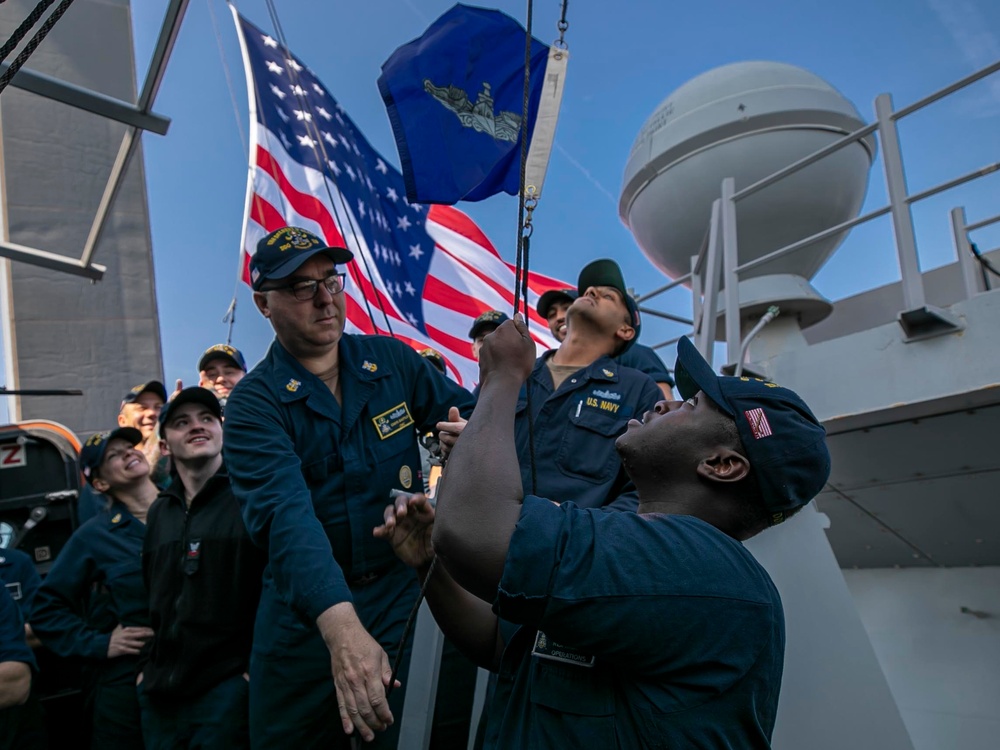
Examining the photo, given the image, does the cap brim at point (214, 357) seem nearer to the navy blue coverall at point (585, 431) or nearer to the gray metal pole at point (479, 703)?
the navy blue coverall at point (585, 431)

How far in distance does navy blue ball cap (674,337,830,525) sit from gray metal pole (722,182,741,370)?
11.1 feet

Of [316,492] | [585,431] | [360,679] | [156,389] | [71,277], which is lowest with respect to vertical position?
[360,679]

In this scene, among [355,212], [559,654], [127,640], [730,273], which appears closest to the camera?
[559,654]

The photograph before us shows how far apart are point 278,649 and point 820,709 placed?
1656mm

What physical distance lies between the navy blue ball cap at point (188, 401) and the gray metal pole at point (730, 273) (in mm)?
2932

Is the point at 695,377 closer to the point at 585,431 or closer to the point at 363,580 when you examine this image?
the point at 585,431

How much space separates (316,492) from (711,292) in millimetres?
3429

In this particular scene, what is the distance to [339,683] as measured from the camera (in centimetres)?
161

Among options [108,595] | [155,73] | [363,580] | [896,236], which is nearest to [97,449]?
[108,595]

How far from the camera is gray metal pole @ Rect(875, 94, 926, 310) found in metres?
4.12

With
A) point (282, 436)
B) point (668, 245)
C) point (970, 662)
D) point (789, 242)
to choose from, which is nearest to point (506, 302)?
point (668, 245)

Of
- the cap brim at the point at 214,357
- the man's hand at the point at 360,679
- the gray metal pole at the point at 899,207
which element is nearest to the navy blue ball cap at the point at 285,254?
the man's hand at the point at 360,679

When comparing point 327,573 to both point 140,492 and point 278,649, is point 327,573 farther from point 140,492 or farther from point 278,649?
point 140,492

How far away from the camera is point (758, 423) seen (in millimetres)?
1349
